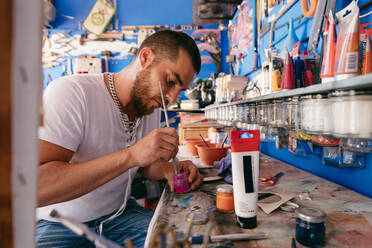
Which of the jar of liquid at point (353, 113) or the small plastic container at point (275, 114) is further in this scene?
the small plastic container at point (275, 114)

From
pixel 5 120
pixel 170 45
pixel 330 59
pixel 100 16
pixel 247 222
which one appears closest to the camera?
pixel 5 120

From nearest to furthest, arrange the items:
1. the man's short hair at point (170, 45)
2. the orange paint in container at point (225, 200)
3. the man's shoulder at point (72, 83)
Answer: the orange paint in container at point (225, 200)
the man's shoulder at point (72, 83)
the man's short hair at point (170, 45)

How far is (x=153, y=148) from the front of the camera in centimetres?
99

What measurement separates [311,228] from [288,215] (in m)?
0.20

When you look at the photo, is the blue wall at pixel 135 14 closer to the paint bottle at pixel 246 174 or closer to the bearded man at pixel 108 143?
the bearded man at pixel 108 143

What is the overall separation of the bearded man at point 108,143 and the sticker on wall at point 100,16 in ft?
10.5

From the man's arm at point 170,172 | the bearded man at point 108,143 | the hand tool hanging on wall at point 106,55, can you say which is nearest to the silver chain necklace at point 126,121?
the bearded man at point 108,143

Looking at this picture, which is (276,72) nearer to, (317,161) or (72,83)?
(317,161)

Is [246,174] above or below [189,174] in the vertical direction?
above

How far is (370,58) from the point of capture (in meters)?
0.71

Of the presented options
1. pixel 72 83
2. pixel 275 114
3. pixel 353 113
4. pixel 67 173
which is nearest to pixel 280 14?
pixel 275 114

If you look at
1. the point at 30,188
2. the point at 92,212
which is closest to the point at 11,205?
the point at 30,188

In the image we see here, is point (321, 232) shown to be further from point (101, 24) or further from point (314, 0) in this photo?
point (101, 24)

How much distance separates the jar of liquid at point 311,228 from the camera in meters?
0.60
